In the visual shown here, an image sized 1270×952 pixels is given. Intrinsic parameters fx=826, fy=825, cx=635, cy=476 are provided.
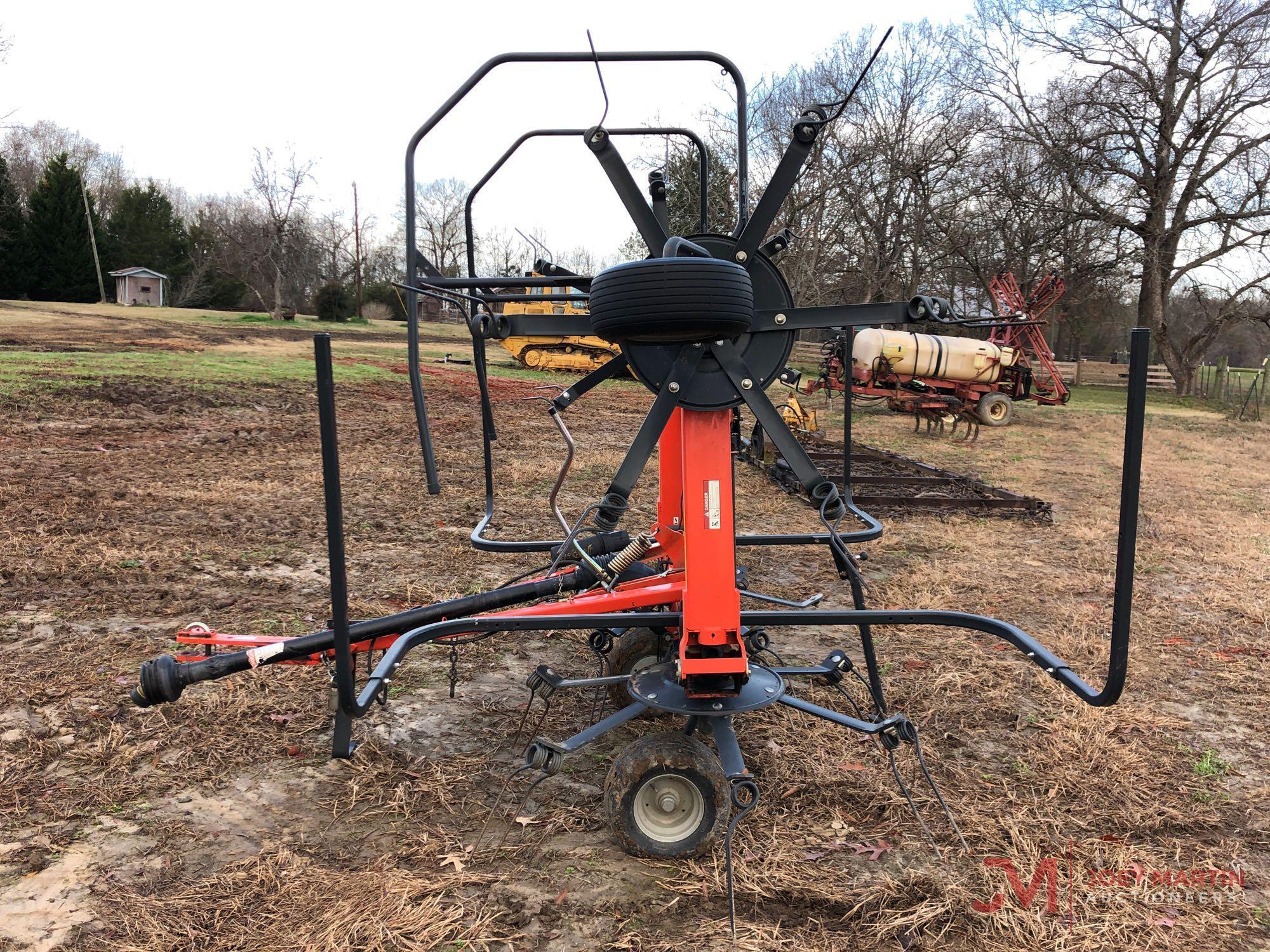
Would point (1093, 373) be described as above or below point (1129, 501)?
below

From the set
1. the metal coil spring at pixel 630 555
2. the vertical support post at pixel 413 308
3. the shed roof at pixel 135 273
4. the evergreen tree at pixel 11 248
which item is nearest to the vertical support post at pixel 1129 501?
the metal coil spring at pixel 630 555

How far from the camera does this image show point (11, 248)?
39438mm

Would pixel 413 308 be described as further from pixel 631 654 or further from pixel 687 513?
pixel 631 654

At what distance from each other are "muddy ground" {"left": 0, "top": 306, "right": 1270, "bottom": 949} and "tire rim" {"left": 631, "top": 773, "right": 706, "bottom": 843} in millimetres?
95

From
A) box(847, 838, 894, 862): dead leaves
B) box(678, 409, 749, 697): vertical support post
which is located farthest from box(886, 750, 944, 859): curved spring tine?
box(678, 409, 749, 697): vertical support post

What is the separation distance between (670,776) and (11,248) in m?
49.0

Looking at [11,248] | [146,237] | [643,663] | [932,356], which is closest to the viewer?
[643,663]

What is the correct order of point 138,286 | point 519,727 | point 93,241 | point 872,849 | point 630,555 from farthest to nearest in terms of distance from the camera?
point 138,286 → point 93,241 → point 519,727 → point 630,555 → point 872,849

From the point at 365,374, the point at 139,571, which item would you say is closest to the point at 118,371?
the point at 365,374

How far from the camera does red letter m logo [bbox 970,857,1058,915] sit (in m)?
2.29

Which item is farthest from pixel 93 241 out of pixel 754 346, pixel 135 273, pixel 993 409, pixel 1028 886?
pixel 1028 886

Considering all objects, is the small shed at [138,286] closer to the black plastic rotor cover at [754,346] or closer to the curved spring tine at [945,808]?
the black plastic rotor cover at [754,346]

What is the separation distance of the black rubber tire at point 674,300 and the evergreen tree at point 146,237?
5432 centimetres

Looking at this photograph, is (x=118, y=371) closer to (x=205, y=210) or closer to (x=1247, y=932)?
(x=1247, y=932)
